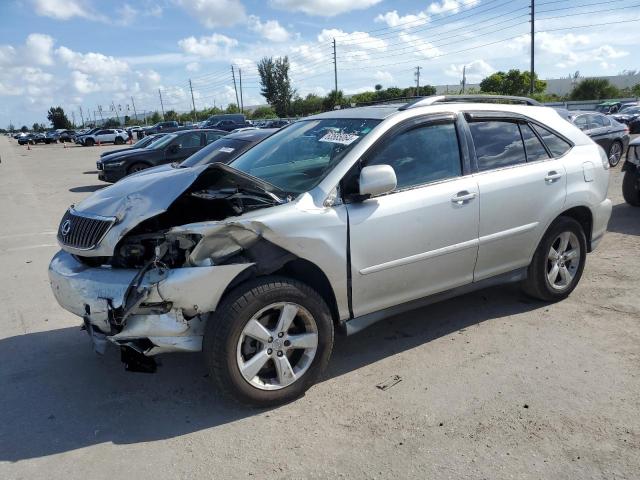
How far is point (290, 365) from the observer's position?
127 inches

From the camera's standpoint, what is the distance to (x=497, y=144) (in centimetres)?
416

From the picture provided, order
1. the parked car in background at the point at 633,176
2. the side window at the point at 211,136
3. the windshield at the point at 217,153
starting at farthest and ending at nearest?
the side window at the point at 211,136
the parked car in background at the point at 633,176
the windshield at the point at 217,153

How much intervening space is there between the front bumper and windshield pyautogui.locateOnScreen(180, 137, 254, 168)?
3.43 metres

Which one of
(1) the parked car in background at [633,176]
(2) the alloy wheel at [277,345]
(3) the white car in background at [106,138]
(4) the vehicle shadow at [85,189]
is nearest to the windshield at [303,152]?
(2) the alloy wheel at [277,345]

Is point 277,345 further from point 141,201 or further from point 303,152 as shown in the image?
point 303,152

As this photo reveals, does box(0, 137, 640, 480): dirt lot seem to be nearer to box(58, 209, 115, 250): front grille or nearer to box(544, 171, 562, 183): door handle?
box(58, 209, 115, 250): front grille

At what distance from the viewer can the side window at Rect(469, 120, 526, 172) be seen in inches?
159

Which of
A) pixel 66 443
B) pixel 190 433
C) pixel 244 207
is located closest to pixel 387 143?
pixel 244 207

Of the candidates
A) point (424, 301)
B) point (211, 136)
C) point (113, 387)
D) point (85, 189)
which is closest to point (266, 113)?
point (211, 136)

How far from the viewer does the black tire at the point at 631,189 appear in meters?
8.38

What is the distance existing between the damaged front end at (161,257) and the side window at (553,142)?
99.6 inches

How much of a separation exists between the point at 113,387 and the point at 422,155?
272 cm

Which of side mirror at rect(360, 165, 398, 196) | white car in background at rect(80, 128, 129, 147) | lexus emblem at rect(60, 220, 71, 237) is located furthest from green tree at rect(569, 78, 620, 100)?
lexus emblem at rect(60, 220, 71, 237)

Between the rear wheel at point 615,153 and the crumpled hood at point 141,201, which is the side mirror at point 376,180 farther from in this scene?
the rear wheel at point 615,153
